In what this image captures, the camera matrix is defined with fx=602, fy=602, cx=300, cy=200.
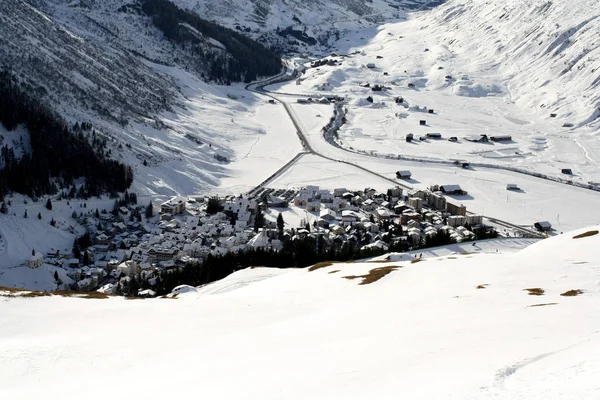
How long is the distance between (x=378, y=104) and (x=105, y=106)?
2858 inches

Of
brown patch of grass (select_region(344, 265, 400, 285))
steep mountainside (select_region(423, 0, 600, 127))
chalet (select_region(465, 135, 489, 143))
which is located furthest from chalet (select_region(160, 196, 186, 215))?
steep mountainside (select_region(423, 0, 600, 127))

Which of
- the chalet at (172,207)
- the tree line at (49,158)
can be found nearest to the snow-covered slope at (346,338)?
the chalet at (172,207)

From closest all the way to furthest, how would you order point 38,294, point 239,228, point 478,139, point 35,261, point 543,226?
point 38,294
point 35,261
point 543,226
point 239,228
point 478,139

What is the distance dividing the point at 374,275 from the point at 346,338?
47.4 feet

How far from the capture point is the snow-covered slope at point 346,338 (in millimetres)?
17094

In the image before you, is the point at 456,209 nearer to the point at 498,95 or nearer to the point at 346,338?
the point at 346,338

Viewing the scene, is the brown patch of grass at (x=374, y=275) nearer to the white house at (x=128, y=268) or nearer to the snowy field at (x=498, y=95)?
the white house at (x=128, y=268)

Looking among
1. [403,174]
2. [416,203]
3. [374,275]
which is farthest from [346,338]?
[403,174]

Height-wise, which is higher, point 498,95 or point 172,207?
point 498,95

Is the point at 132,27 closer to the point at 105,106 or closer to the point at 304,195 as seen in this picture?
the point at 105,106

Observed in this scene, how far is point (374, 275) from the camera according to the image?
37.6 metres

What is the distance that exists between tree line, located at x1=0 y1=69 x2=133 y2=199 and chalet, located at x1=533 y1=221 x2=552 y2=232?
51.7 m

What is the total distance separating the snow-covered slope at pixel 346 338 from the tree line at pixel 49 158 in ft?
140

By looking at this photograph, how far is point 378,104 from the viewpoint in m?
153
